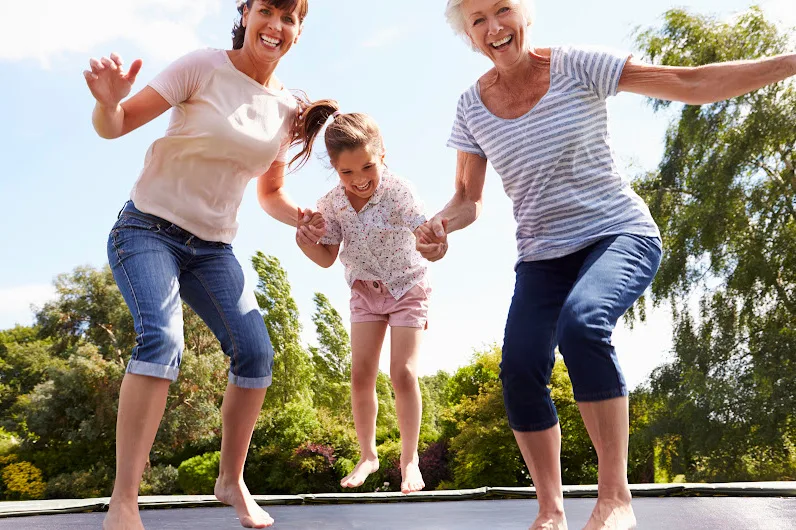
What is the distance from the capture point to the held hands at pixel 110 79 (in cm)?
166

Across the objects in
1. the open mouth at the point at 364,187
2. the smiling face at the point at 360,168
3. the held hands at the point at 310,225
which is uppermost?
the smiling face at the point at 360,168

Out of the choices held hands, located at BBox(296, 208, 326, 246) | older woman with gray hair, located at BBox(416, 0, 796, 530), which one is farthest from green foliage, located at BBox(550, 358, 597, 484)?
older woman with gray hair, located at BBox(416, 0, 796, 530)

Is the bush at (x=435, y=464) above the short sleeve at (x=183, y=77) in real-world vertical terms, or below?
below

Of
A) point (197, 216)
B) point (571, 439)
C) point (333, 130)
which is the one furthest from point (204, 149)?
point (571, 439)

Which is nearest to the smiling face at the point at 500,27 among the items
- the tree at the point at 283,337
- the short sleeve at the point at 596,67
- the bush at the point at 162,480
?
the short sleeve at the point at 596,67

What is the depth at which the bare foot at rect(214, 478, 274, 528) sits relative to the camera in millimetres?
2023

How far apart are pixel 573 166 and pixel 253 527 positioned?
1238mm

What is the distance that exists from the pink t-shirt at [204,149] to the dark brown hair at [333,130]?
0.21 meters

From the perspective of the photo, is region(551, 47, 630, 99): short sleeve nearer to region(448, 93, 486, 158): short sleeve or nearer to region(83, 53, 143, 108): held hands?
region(448, 93, 486, 158): short sleeve

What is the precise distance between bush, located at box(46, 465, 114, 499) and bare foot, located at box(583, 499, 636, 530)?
556 inches

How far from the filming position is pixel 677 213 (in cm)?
1091

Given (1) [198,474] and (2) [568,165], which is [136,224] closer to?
(2) [568,165]

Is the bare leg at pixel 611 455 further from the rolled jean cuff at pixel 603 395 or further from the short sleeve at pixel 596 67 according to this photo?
the short sleeve at pixel 596 67

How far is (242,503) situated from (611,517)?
40.4 inches
